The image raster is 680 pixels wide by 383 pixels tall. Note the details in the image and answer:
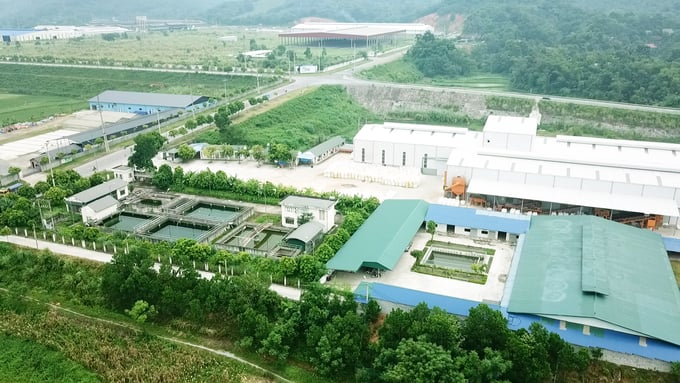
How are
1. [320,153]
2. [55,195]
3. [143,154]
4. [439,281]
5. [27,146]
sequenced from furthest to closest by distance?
1. [27,146]
2. [320,153]
3. [143,154]
4. [55,195]
5. [439,281]

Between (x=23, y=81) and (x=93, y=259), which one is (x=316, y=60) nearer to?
(x=23, y=81)

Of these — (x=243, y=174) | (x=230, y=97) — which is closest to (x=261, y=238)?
(x=243, y=174)

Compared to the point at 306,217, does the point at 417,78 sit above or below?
above

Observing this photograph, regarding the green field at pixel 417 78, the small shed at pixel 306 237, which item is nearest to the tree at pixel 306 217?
the small shed at pixel 306 237

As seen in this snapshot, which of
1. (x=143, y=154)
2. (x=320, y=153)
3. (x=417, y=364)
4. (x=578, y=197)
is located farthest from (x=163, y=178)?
(x=578, y=197)

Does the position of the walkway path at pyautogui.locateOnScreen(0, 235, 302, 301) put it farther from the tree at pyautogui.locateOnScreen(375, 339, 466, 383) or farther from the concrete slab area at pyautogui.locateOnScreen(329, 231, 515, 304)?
the tree at pyautogui.locateOnScreen(375, 339, 466, 383)

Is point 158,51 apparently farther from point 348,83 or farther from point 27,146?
point 27,146

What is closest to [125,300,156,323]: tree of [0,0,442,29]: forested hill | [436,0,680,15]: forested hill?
[436,0,680,15]: forested hill
